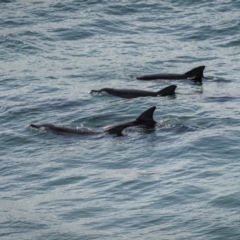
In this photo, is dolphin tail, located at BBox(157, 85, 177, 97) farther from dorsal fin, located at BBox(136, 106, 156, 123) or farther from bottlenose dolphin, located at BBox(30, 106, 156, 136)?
dorsal fin, located at BBox(136, 106, 156, 123)

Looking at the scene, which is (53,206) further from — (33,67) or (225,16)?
(225,16)

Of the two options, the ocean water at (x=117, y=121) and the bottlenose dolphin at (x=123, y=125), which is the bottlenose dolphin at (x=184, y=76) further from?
the bottlenose dolphin at (x=123, y=125)

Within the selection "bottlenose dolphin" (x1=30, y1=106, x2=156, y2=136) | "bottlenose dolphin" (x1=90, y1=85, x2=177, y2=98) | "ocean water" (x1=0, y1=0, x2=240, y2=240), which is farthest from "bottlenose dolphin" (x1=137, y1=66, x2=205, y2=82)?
"bottlenose dolphin" (x1=30, y1=106, x2=156, y2=136)

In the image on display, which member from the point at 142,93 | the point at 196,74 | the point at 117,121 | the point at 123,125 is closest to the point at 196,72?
the point at 196,74

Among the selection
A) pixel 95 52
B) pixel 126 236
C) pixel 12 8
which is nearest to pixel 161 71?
pixel 95 52

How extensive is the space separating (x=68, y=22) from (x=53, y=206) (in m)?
18.2

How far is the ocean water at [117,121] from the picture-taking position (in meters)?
17.8

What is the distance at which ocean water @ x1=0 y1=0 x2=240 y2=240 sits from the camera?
17.8 m

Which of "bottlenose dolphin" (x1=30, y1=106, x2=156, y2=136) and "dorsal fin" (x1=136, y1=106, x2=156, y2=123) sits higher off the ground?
"dorsal fin" (x1=136, y1=106, x2=156, y2=123)

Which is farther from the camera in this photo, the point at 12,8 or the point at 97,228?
the point at 12,8

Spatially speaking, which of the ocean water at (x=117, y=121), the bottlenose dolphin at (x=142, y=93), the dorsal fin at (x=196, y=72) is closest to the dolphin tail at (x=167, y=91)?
the bottlenose dolphin at (x=142, y=93)

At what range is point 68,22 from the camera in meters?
35.9

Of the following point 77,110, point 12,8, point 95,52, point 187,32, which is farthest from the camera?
point 12,8

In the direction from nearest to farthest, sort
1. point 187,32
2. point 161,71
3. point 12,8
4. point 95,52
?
point 161,71 < point 95,52 < point 187,32 < point 12,8
